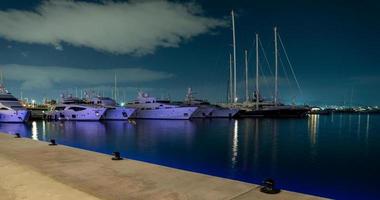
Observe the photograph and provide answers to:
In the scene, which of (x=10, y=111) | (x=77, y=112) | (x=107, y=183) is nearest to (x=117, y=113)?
(x=77, y=112)

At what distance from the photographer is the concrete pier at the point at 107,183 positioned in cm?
647

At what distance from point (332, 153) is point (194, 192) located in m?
26.2

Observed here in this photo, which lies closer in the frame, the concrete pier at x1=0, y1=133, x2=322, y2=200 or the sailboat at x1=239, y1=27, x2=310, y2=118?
the concrete pier at x1=0, y1=133, x2=322, y2=200

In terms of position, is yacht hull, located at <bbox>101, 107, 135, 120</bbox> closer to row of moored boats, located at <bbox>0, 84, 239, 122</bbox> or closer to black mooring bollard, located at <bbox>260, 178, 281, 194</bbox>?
row of moored boats, located at <bbox>0, 84, 239, 122</bbox>

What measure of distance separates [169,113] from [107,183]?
8091cm

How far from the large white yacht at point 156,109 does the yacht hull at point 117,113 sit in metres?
6.56

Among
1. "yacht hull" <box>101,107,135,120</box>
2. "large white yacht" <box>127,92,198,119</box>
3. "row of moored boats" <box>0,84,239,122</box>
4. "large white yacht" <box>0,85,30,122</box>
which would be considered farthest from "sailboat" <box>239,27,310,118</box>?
"large white yacht" <box>0,85,30,122</box>

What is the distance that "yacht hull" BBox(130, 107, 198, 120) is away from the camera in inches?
3406

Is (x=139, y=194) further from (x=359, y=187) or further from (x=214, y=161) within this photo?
(x=214, y=161)

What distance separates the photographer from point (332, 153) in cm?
2895

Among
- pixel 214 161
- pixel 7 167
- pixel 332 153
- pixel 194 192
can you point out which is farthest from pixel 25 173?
pixel 332 153

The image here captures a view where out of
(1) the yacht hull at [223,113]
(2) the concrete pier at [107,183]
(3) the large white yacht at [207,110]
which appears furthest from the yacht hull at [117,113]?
(2) the concrete pier at [107,183]

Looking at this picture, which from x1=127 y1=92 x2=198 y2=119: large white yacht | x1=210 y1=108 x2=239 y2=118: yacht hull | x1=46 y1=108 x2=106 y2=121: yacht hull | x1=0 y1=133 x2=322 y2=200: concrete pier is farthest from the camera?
x1=210 y1=108 x2=239 y2=118: yacht hull

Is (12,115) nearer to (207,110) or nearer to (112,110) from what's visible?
(112,110)
